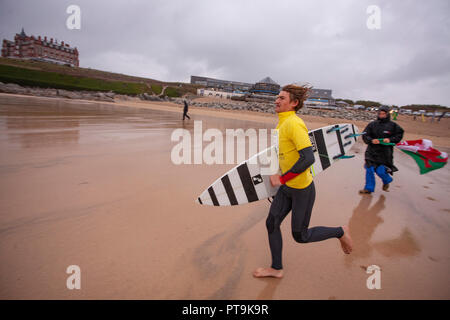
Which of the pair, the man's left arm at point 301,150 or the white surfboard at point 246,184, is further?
the white surfboard at point 246,184

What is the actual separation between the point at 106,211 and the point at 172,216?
0.98 m

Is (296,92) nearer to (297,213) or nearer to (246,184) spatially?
(297,213)

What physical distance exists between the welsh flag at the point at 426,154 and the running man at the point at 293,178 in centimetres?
384

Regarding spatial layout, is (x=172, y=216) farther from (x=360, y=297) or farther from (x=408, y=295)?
(x=408, y=295)

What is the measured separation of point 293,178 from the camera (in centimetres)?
205

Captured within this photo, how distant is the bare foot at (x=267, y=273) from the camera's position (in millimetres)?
2250

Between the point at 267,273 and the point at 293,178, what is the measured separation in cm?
105

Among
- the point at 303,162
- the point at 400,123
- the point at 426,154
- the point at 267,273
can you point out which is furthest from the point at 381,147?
the point at 400,123

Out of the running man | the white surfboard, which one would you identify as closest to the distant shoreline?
the white surfboard

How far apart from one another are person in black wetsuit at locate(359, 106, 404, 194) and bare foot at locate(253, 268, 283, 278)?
12.1 ft

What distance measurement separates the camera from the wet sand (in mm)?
2100

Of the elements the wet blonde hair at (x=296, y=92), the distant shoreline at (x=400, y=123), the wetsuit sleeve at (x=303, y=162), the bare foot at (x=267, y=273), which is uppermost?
the distant shoreline at (x=400, y=123)

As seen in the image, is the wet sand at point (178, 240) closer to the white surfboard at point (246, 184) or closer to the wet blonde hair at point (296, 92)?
the white surfboard at point (246, 184)

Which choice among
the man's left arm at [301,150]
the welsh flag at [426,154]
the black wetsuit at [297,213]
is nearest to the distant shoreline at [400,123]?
the welsh flag at [426,154]
